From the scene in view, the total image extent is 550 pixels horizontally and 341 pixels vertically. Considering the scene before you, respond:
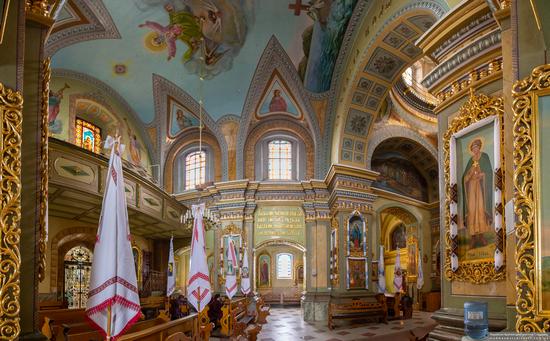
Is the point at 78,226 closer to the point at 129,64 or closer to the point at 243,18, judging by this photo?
the point at 129,64

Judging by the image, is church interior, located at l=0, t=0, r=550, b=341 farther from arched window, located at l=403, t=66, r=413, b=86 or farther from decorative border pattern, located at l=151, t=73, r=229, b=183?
arched window, located at l=403, t=66, r=413, b=86

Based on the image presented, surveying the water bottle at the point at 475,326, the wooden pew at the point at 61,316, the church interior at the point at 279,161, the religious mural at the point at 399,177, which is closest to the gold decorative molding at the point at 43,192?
the church interior at the point at 279,161

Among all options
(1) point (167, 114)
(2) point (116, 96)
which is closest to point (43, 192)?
(2) point (116, 96)

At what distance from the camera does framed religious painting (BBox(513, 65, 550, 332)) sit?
427 centimetres

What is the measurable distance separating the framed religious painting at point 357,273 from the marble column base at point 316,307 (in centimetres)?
130

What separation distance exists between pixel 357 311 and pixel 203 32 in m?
9.82

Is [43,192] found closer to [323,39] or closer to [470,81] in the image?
[470,81]

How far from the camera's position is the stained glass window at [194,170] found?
20.8 meters

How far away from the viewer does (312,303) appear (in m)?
17.8

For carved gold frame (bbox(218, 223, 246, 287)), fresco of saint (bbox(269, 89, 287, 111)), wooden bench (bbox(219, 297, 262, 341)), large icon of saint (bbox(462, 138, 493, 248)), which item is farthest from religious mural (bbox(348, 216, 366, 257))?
large icon of saint (bbox(462, 138, 493, 248))

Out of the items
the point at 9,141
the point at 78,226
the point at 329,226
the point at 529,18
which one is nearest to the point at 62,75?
the point at 78,226

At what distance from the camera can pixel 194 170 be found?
21.0m

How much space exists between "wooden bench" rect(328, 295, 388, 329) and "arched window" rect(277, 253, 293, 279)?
32.5 feet

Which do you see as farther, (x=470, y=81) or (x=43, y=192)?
(x=470, y=81)
